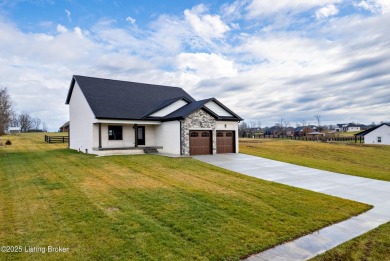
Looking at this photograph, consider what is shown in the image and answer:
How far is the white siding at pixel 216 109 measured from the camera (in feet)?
77.6

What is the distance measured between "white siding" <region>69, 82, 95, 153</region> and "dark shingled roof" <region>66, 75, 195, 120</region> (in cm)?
68

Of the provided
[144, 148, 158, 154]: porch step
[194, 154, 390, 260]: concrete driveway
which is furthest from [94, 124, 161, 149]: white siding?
[194, 154, 390, 260]: concrete driveway

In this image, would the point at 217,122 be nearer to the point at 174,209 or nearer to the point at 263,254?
the point at 174,209

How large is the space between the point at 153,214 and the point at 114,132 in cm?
1572

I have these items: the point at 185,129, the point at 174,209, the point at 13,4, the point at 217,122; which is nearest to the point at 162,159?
the point at 185,129

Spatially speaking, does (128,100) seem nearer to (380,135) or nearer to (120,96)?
(120,96)

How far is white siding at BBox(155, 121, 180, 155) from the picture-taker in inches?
843

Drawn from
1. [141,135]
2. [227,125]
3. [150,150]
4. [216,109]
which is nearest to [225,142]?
[227,125]

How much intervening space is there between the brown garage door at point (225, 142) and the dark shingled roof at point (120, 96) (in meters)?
6.69

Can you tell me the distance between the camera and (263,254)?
5.70 m

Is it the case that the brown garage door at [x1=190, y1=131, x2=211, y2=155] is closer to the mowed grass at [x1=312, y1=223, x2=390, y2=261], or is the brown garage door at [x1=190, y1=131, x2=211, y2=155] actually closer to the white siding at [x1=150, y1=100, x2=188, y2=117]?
the white siding at [x1=150, y1=100, x2=188, y2=117]

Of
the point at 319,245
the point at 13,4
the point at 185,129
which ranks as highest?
the point at 13,4

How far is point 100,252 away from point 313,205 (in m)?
7.30

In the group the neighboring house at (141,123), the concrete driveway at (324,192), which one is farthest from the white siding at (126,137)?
the concrete driveway at (324,192)
